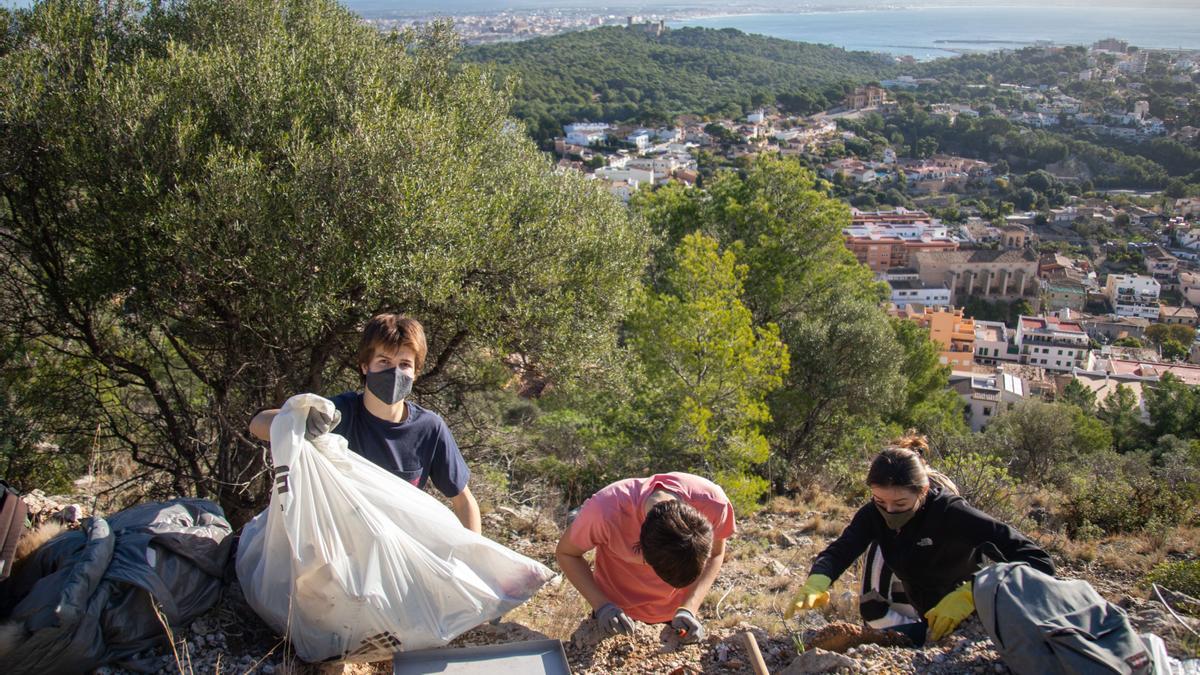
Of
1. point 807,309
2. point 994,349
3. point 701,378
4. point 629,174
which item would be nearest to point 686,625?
point 701,378

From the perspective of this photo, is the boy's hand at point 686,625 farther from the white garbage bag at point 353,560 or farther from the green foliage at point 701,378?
the green foliage at point 701,378

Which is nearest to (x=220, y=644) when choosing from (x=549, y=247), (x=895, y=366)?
(x=549, y=247)

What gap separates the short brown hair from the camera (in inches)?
136

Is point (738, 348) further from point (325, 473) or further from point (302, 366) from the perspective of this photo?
point (325, 473)

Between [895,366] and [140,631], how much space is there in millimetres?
13162

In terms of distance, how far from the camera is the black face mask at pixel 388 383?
3443 millimetres

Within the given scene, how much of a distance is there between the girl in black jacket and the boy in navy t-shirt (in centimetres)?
162

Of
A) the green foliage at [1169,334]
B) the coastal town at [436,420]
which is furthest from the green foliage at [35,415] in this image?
the green foliage at [1169,334]

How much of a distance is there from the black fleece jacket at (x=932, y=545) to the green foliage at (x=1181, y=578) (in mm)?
2142

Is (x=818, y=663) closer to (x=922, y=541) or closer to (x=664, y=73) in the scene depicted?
(x=922, y=541)

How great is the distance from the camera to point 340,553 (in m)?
3.02

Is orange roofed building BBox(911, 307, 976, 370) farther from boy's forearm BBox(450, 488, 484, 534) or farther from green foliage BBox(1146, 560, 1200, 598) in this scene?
boy's forearm BBox(450, 488, 484, 534)

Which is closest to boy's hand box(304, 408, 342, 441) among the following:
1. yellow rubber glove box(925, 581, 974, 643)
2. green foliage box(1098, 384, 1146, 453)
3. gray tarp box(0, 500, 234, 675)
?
gray tarp box(0, 500, 234, 675)

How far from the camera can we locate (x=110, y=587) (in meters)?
3.06
